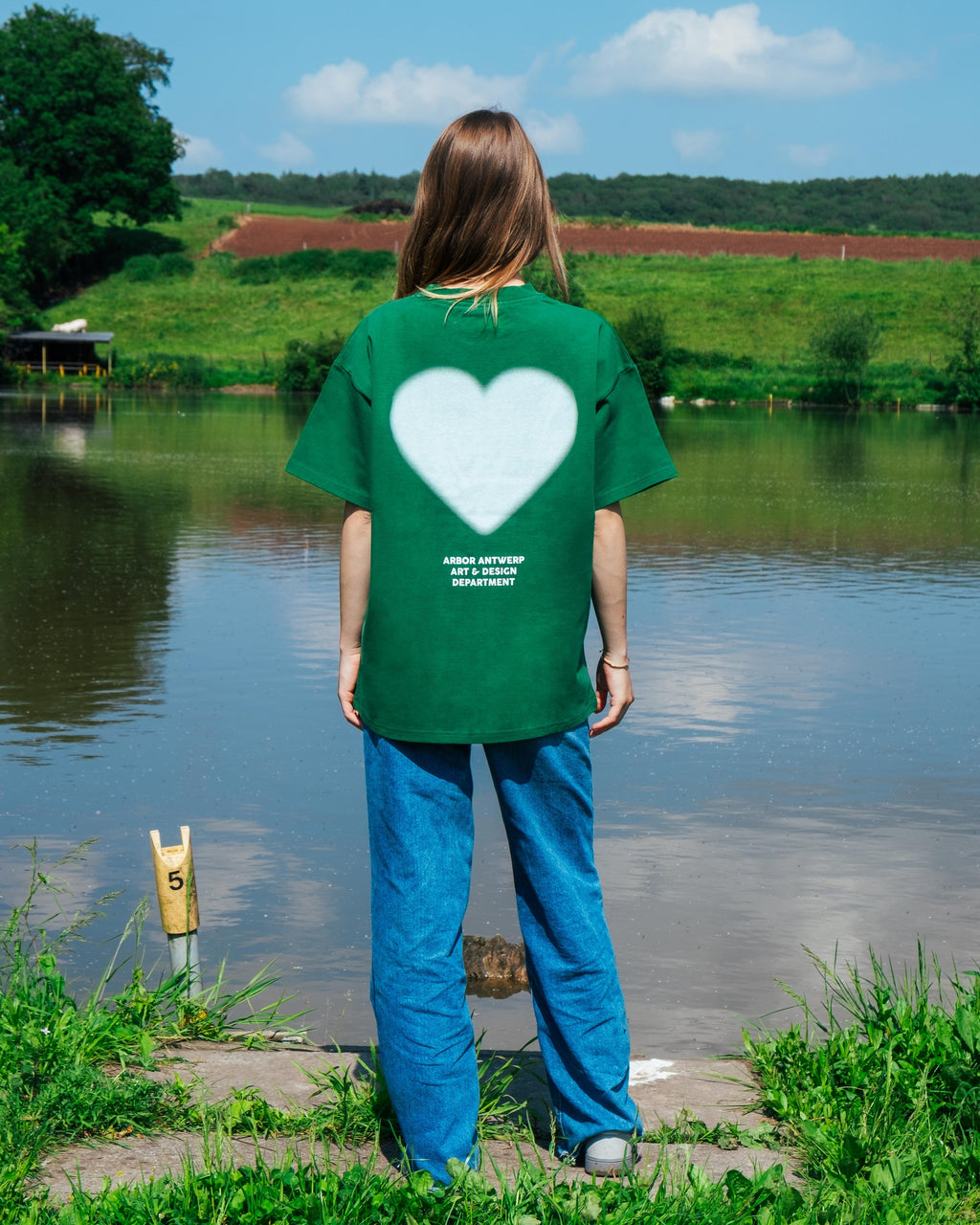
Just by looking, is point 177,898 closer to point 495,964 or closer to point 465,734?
point 495,964

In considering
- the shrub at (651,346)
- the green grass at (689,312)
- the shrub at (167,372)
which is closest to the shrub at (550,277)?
the green grass at (689,312)

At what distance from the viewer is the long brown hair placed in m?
2.92

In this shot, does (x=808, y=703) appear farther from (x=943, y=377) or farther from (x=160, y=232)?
(x=160, y=232)

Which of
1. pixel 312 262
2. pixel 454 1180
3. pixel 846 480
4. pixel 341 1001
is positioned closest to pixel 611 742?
pixel 341 1001

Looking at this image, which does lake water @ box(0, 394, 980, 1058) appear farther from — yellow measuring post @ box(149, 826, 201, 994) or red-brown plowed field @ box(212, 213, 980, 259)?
red-brown plowed field @ box(212, 213, 980, 259)

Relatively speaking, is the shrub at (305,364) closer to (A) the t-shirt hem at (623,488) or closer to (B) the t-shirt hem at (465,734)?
(A) the t-shirt hem at (623,488)

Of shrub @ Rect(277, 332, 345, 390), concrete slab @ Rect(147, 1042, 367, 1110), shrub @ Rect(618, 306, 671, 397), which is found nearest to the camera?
concrete slab @ Rect(147, 1042, 367, 1110)

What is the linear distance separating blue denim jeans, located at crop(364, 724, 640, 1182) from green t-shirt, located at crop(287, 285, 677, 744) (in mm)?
115

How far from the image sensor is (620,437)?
3.02 m

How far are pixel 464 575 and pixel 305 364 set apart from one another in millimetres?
54543

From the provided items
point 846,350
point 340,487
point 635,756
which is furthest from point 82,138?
point 340,487

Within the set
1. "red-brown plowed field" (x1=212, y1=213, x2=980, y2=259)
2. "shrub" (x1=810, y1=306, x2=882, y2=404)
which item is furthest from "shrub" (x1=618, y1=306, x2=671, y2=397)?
"red-brown plowed field" (x1=212, y1=213, x2=980, y2=259)

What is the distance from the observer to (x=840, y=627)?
11.4 meters

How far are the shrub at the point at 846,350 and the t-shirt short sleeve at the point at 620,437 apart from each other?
52118 millimetres
